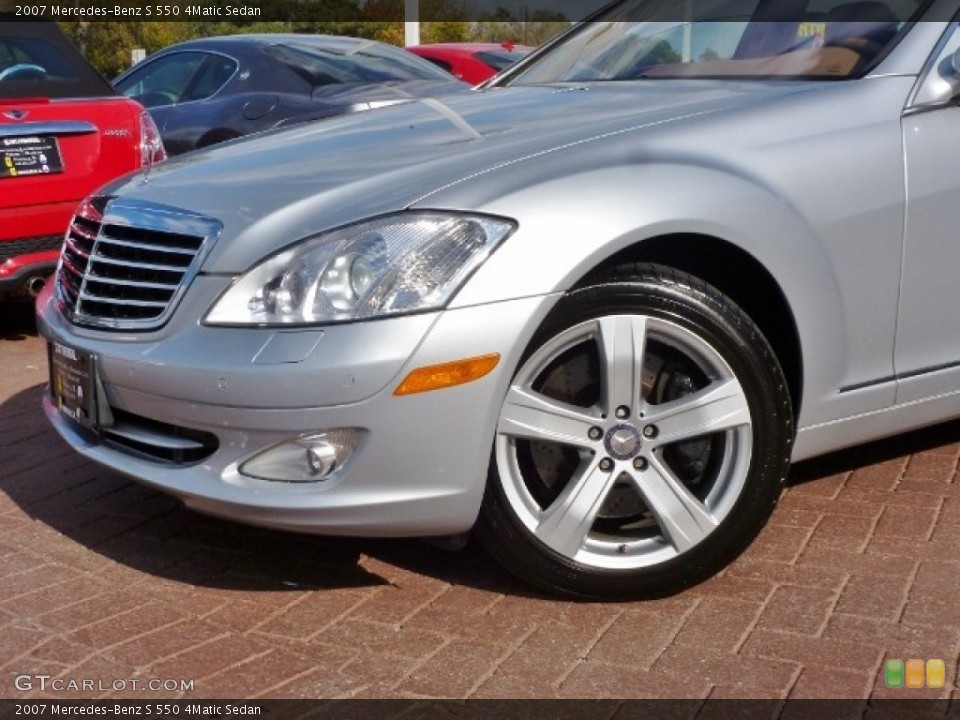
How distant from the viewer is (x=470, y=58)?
1131cm

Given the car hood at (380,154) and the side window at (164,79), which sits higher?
the car hood at (380,154)

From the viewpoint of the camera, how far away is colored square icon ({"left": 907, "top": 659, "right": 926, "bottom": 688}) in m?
3.09

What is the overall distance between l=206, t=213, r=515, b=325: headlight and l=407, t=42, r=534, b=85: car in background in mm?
7791

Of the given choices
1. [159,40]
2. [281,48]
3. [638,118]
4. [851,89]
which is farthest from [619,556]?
[159,40]

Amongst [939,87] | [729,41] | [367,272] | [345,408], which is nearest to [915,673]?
[345,408]

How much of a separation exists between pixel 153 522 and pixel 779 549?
1.88 metres

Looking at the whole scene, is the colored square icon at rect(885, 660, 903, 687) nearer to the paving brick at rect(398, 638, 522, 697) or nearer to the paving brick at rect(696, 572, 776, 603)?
the paving brick at rect(696, 572, 776, 603)

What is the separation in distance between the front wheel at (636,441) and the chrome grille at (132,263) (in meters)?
0.92

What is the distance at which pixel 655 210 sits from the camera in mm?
3414

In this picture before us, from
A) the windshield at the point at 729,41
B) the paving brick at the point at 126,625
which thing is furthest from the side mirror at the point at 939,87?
the paving brick at the point at 126,625

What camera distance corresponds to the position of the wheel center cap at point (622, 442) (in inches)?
136

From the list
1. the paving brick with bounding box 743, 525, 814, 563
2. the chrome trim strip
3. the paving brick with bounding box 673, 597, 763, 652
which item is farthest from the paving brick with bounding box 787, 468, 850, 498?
the chrome trim strip

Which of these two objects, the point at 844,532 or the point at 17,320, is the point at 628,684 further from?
the point at 17,320

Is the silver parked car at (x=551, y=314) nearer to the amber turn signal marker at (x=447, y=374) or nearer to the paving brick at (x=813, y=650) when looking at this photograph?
the amber turn signal marker at (x=447, y=374)
